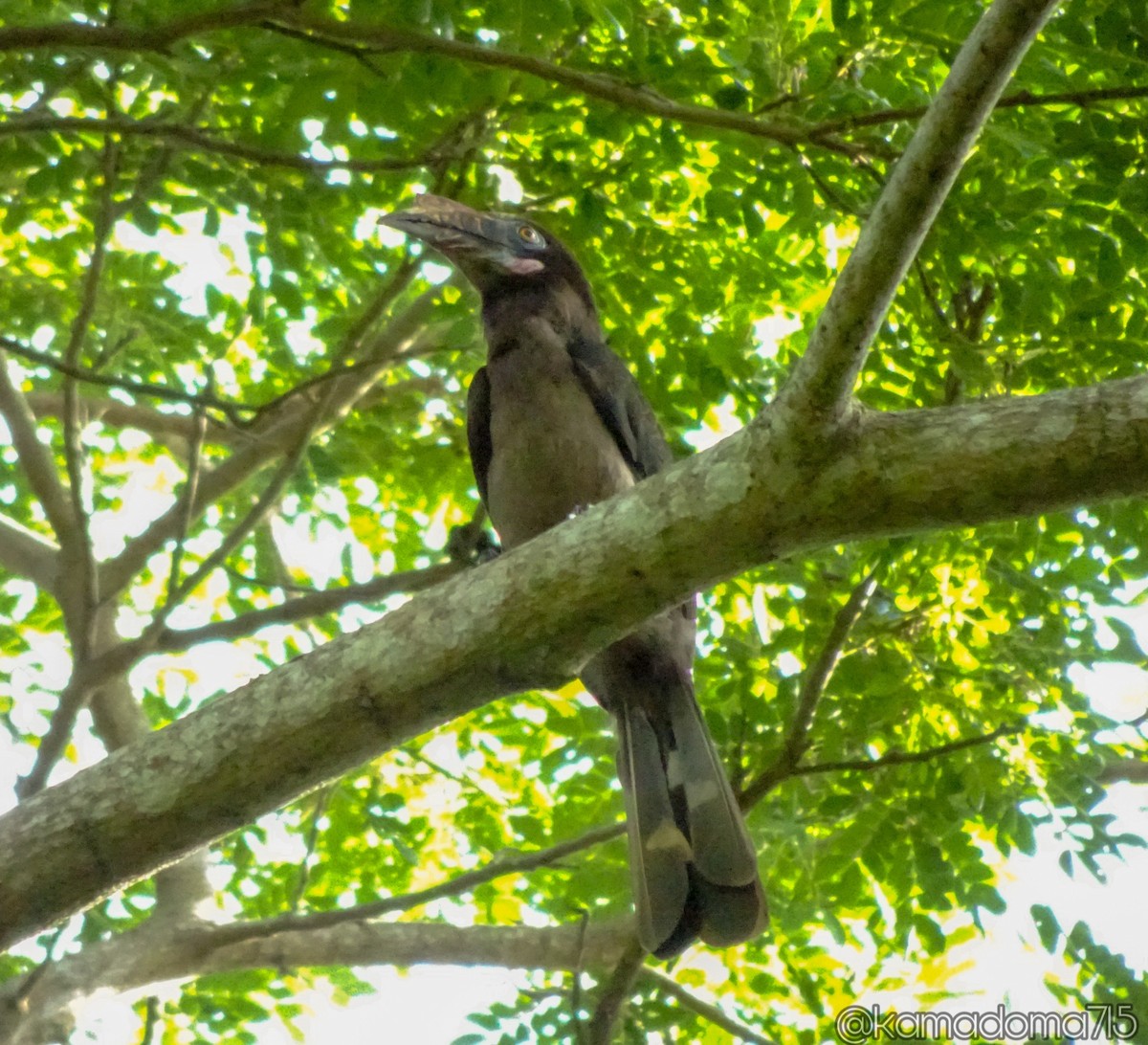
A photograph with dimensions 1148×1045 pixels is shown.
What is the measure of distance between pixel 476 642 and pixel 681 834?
132 centimetres

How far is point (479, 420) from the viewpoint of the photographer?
14.4 feet

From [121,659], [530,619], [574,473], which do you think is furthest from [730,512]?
[121,659]

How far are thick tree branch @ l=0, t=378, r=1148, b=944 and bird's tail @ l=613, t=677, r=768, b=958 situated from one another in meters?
1.08

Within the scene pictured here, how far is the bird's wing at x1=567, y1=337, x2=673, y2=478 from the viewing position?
4113 mm

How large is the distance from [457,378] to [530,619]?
135 inches

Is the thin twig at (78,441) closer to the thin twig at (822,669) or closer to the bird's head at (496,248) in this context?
the bird's head at (496,248)

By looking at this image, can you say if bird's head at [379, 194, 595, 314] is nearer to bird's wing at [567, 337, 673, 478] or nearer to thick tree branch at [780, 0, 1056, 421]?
bird's wing at [567, 337, 673, 478]

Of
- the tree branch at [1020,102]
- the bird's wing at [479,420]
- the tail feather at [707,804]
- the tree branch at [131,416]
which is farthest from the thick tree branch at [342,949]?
the tree branch at [1020,102]

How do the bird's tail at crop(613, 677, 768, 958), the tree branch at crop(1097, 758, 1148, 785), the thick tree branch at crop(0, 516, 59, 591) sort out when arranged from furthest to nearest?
1. the thick tree branch at crop(0, 516, 59, 591)
2. the tree branch at crop(1097, 758, 1148, 785)
3. the bird's tail at crop(613, 677, 768, 958)


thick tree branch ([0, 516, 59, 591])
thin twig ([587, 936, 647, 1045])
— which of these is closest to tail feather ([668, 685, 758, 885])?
thin twig ([587, 936, 647, 1045])

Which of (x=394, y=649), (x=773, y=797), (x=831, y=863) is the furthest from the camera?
(x=773, y=797)

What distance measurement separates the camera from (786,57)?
152 inches

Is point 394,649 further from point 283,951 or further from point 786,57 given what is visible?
point 283,951

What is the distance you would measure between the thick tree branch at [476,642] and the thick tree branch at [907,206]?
0.37ft
